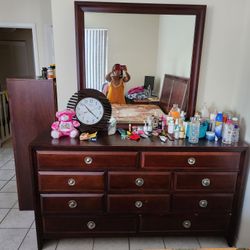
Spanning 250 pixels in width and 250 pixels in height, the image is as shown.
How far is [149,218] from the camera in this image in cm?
175

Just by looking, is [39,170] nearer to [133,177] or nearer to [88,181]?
[88,181]

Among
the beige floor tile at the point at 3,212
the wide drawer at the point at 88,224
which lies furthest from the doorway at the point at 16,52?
the wide drawer at the point at 88,224

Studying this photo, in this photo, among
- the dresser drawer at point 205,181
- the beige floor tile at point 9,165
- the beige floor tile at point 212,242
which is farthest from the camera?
the beige floor tile at point 9,165

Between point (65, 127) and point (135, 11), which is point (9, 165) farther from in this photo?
point (135, 11)

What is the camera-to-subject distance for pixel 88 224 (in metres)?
1.74

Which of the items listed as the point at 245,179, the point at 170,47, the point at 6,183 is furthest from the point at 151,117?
the point at 6,183

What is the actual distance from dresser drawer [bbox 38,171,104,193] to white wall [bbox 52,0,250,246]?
646 millimetres

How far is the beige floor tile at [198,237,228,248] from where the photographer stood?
186 centimetres

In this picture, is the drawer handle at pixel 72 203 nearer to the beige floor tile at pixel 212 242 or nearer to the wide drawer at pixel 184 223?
the wide drawer at pixel 184 223

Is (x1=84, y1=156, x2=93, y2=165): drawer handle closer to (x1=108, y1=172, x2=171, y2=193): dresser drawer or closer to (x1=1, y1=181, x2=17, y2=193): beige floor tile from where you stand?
(x1=108, y1=172, x2=171, y2=193): dresser drawer

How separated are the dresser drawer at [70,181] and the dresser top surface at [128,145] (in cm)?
21

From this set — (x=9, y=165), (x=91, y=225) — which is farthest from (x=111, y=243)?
(x=9, y=165)

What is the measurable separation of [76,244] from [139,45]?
67.4 inches

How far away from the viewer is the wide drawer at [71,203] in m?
1.66
